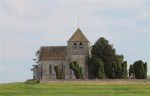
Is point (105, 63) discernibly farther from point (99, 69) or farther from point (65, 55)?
point (65, 55)

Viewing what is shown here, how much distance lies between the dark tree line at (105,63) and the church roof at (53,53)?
467 cm

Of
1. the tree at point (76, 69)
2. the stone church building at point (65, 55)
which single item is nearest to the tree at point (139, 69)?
the tree at point (76, 69)

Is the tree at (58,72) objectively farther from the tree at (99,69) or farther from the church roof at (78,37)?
the church roof at (78,37)

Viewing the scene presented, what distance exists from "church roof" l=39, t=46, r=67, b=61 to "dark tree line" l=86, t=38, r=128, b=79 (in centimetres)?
467

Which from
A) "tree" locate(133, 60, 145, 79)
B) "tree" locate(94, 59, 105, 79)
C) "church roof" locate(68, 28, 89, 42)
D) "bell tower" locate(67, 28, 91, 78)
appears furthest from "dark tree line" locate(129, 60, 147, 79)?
"church roof" locate(68, 28, 89, 42)

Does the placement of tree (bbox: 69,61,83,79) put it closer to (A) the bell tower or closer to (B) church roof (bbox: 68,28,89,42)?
(A) the bell tower

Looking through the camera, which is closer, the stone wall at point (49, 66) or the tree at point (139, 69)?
the tree at point (139, 69)

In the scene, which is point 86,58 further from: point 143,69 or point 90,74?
point 143,69

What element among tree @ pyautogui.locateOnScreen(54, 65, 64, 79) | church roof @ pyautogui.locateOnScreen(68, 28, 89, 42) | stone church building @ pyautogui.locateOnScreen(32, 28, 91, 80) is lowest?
tree @ pyautogui.locateOnScreen(54, 65, 64, 79)

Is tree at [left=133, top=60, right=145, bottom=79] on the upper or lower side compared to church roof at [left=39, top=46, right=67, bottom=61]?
lower

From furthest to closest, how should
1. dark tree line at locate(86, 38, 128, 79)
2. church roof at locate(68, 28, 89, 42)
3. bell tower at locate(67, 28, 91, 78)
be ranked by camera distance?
church roof at locate(68, 28, 89, 42) < bell tower at locate(67, 28, 91, 78) < dark tree line at locate(86, 38, 128, 79)

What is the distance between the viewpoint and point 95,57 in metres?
100

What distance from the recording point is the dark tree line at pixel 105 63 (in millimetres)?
96688

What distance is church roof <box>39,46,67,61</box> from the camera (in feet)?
338
